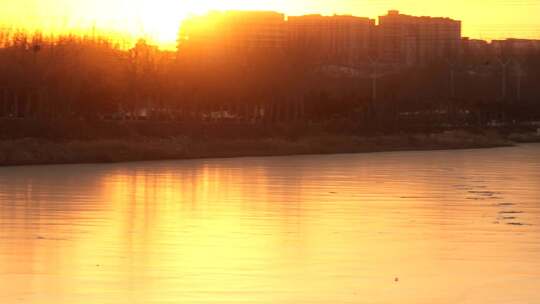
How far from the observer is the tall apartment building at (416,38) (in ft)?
354

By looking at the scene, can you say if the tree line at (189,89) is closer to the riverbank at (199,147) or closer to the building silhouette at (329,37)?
the building silhouette at (329,37)

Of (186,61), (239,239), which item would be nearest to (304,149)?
(186,61)

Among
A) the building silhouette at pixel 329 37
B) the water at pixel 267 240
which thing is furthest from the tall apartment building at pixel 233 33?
the water at pixel 267 240

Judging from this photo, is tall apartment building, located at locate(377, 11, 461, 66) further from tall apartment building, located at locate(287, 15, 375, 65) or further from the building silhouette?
tall apartment building, located at locate(287, 15, 375, 65)

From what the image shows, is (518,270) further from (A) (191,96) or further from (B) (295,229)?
(A) (191,96)

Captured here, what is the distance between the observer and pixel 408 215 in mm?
19594

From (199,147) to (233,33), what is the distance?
140 ft

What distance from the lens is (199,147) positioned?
45906mm

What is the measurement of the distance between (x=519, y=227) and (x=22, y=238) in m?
6.85

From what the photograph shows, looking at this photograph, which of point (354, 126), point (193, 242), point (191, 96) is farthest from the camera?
point (354, 126)

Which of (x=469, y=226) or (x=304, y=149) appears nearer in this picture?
(x=469, y=226)

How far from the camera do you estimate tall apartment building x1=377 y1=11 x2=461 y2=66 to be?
354 feet

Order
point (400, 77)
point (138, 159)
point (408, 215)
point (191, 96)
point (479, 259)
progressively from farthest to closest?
point (400, 77) → point (191, 96) → point (138, 159) → point (408, 215) → point (479, 259)

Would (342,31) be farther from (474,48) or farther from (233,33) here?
(233,33)
